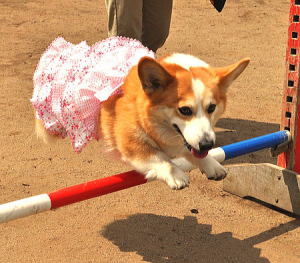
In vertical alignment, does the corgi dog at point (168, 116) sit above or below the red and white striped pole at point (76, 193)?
above

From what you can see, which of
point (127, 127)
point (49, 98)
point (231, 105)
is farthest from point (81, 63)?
point (231, 105)

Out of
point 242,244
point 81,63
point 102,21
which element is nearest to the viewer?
point 81,63

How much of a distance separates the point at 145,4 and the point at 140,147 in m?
1.98

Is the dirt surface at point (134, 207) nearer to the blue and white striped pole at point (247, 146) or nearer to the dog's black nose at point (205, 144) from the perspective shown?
the blue and white striped pole at point (247, 146)

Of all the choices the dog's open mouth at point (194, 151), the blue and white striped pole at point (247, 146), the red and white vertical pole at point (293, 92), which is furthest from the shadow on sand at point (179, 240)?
the dog's open mouth at point (194, 151)

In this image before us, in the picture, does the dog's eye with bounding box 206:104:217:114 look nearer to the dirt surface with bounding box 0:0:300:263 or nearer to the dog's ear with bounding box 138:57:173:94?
the dog's ear with bounding box 138:57:173:94

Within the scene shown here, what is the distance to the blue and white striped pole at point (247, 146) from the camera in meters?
3.70

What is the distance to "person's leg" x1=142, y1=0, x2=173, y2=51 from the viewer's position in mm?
4957

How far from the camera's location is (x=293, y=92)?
4340 mm

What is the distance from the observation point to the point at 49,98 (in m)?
3.74

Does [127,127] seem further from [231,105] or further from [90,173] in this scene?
[231,105]

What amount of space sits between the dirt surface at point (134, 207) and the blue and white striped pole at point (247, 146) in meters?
0.53

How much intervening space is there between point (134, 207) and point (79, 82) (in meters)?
1.16

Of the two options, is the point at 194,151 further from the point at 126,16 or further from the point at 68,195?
the point at 126,16
